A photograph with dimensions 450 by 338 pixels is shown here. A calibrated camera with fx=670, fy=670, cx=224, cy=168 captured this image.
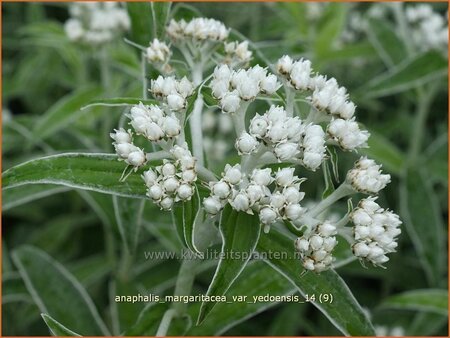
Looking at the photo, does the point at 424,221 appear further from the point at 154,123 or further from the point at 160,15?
the point at 154,123

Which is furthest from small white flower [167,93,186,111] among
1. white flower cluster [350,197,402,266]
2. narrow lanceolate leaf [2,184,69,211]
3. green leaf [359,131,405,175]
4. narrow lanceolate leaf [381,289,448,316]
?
green leaf [359,131,405,175]

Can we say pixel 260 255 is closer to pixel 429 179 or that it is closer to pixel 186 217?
pixel 186 217

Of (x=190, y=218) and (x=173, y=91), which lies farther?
(x=173, y=91)

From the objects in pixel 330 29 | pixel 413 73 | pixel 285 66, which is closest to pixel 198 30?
pixel 285 66

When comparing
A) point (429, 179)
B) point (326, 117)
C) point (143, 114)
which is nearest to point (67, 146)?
point (143, 114)

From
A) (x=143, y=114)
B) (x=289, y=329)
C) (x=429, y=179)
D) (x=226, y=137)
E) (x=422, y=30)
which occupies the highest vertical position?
(x=422, y=30)

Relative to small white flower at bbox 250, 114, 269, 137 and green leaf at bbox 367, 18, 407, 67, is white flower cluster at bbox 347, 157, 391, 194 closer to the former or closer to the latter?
small white flower at bbox 250, 114, 269, 137
